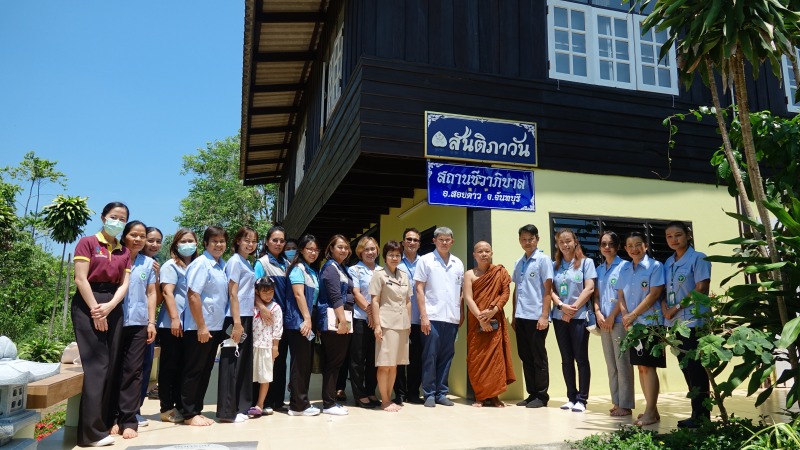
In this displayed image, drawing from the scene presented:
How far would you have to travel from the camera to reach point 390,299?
18.0ft

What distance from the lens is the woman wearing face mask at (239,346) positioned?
4828 mm

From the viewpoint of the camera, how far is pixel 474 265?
644cm

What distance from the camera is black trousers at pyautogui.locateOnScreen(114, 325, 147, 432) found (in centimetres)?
429

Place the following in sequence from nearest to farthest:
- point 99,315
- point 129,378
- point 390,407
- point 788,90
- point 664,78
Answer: point 99,315
point 129,378
point 390,407
point 664,78
point 788,90

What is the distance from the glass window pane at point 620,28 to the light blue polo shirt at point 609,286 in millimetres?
3671

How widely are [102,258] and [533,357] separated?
414 cm

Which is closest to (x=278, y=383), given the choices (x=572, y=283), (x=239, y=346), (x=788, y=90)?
(x=239, y=346)

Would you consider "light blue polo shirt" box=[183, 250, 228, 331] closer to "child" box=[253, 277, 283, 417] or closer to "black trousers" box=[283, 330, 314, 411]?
"child" box=[253, 277, 283, 417]

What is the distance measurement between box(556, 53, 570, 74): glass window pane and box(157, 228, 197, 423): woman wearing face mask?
5081 mm

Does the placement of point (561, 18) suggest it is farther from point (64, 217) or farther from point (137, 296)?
point (64, 217)

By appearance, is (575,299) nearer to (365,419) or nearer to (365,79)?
(365,419)

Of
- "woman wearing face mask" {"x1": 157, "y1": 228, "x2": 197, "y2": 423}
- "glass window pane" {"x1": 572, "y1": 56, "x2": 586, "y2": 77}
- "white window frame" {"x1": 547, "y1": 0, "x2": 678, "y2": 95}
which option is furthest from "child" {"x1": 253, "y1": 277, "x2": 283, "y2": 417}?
"glass window pane" {"x1": 572, "y1": 56, "x2": 586, "y2": 77}

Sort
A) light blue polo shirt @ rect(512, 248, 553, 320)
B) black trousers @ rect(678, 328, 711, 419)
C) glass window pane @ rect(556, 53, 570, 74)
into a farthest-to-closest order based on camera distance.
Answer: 1. glass window pane @ rect(556, 53, 570, 74)
2. light blue polo shirt @ rect(512, 248, 553, 320)
3. black trousers @ rect(678, 328, 711, 419)

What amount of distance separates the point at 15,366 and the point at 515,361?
15.9ft
